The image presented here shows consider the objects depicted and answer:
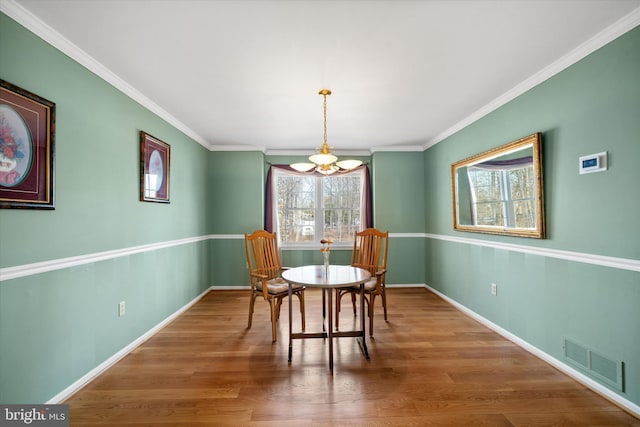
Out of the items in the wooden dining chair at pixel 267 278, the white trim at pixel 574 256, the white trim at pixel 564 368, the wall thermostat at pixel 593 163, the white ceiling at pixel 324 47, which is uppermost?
the white ceiling at pixel 324 47

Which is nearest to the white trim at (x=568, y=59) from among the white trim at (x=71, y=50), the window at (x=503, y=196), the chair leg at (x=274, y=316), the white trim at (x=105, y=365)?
the window at (x=503, y=196)

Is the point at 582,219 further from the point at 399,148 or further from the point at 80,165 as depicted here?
the point at 80,165

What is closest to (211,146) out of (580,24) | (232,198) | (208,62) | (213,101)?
(232,198)

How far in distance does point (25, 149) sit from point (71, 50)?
827mm

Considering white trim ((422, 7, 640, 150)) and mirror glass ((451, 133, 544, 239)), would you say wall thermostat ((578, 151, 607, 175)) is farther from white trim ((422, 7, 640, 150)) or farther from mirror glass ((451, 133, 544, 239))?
white trim ((422, 7, 640, 150))

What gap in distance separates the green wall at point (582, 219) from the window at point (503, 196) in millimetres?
160

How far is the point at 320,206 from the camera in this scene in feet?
16.9

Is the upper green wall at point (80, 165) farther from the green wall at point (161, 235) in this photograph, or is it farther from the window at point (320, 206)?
the window at point (320, 206)

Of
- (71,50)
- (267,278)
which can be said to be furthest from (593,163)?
(71,50)

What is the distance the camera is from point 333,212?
516 cm

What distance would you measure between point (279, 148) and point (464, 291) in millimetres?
3634

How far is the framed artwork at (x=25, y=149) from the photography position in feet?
5.22

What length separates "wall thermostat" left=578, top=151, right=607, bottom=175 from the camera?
6.30 feet
